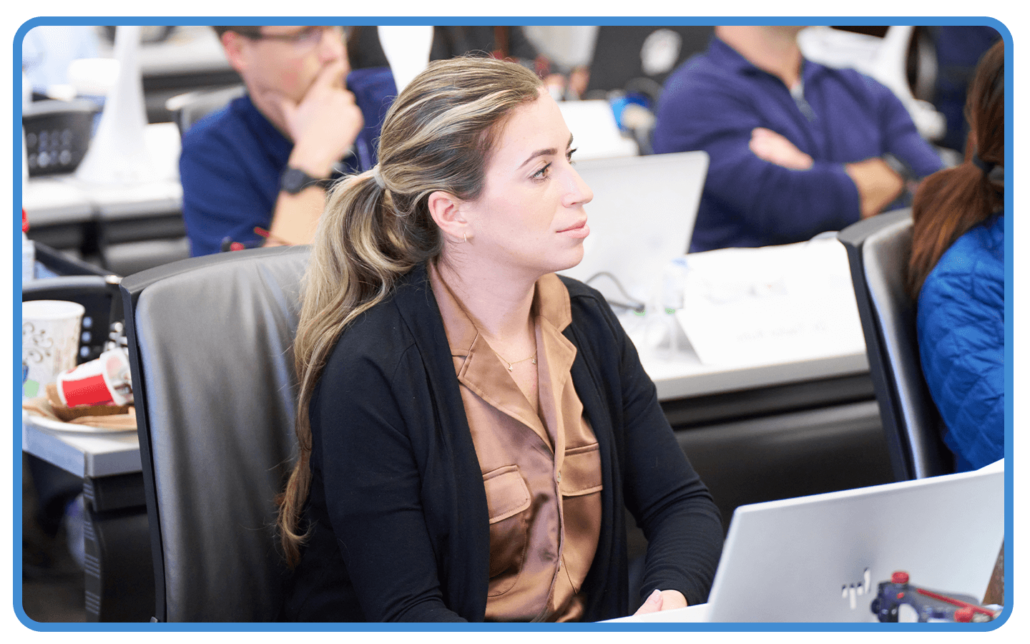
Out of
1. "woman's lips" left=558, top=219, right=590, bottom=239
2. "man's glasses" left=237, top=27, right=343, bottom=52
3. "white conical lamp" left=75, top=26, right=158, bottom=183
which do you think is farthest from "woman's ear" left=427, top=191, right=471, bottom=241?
"white conical lamp" left=75, top=26, right=158, bottom=183

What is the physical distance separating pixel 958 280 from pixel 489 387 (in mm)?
689

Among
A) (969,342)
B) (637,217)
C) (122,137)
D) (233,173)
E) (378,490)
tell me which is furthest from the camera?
(122,137)

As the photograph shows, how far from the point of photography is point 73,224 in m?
3.08

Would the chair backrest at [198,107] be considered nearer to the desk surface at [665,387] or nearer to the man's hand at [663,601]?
A: the desk surface at [665,387]

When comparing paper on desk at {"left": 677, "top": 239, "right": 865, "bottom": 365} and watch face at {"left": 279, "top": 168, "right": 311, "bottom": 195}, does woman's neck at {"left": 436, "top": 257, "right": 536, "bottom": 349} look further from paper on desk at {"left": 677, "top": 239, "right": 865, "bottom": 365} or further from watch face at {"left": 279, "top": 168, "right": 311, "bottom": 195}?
watch face at {"left": 279, "top": 168, "right": 311, "bottom": 195}

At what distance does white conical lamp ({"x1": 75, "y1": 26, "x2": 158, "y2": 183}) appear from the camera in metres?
3.12

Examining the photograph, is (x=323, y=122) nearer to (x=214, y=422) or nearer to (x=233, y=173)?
(x=233, y=173)

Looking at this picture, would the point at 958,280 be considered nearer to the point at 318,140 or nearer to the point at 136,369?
the point at 136,369

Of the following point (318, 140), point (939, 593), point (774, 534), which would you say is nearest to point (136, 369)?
point (774, 534)

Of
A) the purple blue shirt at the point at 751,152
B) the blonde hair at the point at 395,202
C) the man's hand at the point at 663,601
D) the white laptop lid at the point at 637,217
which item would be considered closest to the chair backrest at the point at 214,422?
the blonde hair at the point at 395,202

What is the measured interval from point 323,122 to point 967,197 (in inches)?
56.4

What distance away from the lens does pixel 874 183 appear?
2543 mm

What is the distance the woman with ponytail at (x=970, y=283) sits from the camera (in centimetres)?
133

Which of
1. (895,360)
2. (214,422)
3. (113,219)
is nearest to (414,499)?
(214,422)
